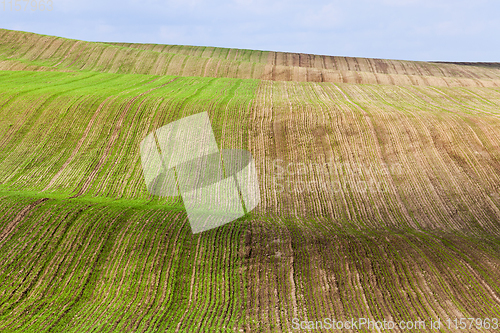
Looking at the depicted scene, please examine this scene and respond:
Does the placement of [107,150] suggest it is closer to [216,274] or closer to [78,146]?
[78,146]

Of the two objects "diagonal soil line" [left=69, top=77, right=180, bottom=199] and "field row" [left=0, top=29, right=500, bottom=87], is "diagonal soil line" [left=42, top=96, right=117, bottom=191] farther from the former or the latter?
"field row" [left=0, top=29, right=500, bottom=87]

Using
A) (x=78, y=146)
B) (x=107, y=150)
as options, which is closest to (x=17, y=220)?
(x=107, y=150)

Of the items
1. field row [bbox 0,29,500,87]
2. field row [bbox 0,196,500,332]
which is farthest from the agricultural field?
field row [bbox 0,29,500,87]

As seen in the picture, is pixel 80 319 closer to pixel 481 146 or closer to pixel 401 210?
pixel 401 210

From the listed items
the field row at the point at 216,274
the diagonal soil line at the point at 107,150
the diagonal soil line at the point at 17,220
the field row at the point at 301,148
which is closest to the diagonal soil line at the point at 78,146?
the field row at the point at 301,148

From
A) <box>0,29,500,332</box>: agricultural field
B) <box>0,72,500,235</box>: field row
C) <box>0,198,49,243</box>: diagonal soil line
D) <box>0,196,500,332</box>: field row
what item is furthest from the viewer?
<box>0,72,500,235</box>: field row

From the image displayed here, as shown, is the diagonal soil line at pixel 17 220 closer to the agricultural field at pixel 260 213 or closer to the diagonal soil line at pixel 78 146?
the agricultural field at pixel 260 213
